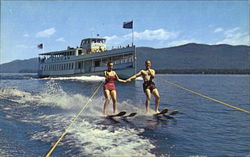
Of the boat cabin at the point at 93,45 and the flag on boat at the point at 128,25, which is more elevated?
the flag on boat at the point at 128,25

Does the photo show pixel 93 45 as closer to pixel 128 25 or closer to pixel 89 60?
pixel 89 60

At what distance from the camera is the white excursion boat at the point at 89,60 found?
49031 mm

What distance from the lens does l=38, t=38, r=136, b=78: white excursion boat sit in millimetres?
49031

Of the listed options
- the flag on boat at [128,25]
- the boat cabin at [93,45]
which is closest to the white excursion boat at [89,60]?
the boat cabin at [93,45]

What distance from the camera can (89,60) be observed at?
55156 millimetres

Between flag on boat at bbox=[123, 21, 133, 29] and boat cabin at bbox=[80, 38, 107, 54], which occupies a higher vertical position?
flag on boat at bbox=[123, 21, 133, 29]

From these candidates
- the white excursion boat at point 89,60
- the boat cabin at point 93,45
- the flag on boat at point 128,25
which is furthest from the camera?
the boat cabin at point 93,45

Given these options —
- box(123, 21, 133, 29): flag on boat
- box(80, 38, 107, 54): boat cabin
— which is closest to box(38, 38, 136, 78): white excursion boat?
box(80, 38, 107, 54): boat cabin

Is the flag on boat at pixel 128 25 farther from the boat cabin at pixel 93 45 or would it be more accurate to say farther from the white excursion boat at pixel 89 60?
the boat cabin at pixel 93 45

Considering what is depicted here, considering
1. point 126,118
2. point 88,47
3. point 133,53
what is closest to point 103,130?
point 126,118

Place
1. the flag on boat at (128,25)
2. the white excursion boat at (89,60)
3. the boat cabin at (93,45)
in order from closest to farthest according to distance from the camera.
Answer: the flag on boat at (128,25)
the white excursion boat at (89,60)
the boat cabin at (93,45)

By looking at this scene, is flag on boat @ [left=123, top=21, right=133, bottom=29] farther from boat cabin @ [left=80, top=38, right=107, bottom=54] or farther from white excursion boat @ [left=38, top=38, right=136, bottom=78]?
boat cabin @ [left=80, top=38, right=107, bottom=54]

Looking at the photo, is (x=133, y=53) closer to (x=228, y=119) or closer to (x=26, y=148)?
(x=228, y=119)

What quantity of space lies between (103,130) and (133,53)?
41302mm
